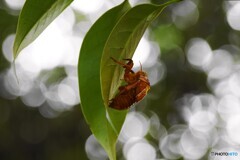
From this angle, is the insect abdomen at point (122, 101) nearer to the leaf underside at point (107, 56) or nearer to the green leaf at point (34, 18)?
the leaf underside at point (107, 56)

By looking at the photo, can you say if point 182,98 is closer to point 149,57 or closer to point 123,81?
point 149,57

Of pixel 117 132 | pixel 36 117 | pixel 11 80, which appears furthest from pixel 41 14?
pixel 11 80

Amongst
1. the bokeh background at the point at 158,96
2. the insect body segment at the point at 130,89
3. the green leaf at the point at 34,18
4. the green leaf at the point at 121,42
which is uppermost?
the green leaf at the point at 34,18

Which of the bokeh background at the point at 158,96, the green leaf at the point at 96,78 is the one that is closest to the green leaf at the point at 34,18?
the green leaf at the point at 96,78

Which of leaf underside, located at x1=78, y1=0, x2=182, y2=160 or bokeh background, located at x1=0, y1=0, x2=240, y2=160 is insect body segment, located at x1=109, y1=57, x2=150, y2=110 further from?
bokeh background, located at x1=0, y1=0, x2=240, y2=160

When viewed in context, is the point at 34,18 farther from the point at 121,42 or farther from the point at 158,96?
the point at 158,96

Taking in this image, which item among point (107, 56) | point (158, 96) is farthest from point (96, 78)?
point (158, 96)
